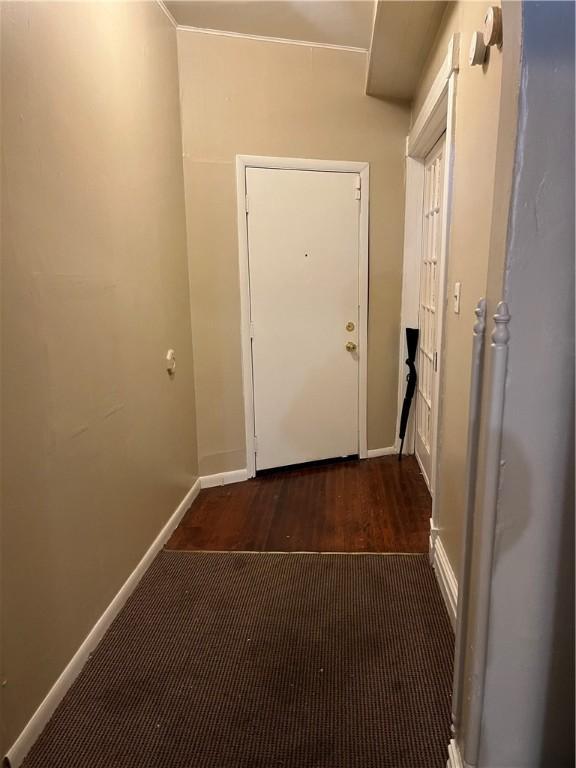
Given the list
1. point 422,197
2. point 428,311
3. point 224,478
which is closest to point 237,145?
point 422,197

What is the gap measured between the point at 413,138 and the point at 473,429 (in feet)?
7.61

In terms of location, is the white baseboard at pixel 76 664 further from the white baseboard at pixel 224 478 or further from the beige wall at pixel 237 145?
the beige wall at pixel 237 145

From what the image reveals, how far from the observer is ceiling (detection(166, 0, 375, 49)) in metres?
2.27

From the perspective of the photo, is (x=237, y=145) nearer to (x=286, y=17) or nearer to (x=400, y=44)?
(x=286, y=17)

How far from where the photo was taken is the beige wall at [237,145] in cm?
259

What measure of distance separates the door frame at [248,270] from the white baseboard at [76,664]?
961mm

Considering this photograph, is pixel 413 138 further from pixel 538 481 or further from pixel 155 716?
pixel 155 716

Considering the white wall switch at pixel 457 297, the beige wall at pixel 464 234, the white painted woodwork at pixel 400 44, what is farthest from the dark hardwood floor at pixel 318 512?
the white painted woodwork at pixel 400 44

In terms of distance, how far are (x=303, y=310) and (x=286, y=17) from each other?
1.56 metres

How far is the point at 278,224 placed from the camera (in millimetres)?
2816

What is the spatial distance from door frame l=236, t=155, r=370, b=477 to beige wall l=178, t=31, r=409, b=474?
4cm

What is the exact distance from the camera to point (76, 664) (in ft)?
4.92

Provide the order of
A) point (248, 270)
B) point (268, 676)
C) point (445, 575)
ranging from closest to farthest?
point (268, 676) → point (445, 575) → point (248, 270)

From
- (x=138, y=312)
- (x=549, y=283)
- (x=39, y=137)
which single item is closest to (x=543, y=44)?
(x=549, y=283)
